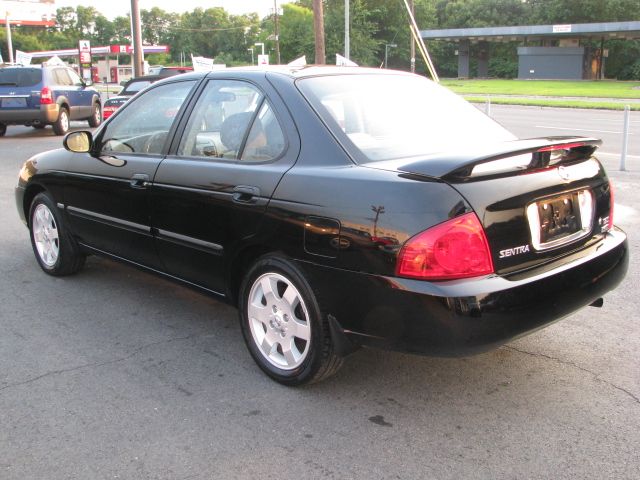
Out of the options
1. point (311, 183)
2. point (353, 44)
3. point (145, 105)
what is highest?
point (353, 44)

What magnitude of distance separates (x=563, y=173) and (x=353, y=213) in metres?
1.08

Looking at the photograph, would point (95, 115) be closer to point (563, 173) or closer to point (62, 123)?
point (62, 123)

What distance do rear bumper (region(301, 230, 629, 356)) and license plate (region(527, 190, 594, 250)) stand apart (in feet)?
0.46

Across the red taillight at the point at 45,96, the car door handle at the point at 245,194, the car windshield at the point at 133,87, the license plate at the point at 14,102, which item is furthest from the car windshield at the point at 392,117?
the license plate at the point at 14,102

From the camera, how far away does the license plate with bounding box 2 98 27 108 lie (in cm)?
1680

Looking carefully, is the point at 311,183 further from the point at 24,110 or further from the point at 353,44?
the point at 353,44

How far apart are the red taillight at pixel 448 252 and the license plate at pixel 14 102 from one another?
1634 centimetres

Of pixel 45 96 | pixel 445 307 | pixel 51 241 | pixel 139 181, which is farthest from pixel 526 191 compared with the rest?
pixel 45 96

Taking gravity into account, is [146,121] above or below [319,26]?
below

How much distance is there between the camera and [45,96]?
16812 mm

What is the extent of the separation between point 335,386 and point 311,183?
1.10 metres

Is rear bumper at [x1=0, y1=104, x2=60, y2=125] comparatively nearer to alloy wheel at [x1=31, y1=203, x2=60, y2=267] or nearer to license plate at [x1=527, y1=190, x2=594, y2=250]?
alloy wheel at [x1=31, y1=203, x2=60, y2=267]

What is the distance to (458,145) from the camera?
11.7 ft

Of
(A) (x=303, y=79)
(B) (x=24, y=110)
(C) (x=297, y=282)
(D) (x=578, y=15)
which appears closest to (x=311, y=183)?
(C) (x=297, y=282)
